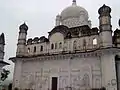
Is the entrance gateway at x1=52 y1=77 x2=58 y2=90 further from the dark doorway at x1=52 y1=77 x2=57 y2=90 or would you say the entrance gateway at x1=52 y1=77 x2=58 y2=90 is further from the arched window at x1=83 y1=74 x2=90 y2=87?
the arched window at x1=83 y1=74 x2=90 y2=87

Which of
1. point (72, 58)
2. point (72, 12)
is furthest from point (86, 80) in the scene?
point (72, 12)

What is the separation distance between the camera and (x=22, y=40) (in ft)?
81.7

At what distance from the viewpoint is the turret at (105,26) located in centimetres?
1900

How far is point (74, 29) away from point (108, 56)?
21.6 feet

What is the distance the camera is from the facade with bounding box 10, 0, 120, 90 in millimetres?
18672

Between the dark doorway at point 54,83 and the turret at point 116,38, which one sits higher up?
the turret at point 116,38

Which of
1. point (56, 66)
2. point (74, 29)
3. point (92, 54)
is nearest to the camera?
point (92, 54)

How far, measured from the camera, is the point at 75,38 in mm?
21766

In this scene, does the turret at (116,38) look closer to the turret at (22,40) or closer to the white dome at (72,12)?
the white dome at (72,12)

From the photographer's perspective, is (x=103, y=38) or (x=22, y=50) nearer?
(x=103, y=38)

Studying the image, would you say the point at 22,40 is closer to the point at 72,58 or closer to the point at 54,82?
the point at 54,82

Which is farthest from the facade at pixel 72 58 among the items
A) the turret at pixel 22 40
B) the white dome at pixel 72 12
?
the white dome at pixel 72 12

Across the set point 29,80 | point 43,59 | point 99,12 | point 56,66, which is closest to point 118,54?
point 99,12

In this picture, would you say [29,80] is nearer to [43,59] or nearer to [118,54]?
[43,59]
